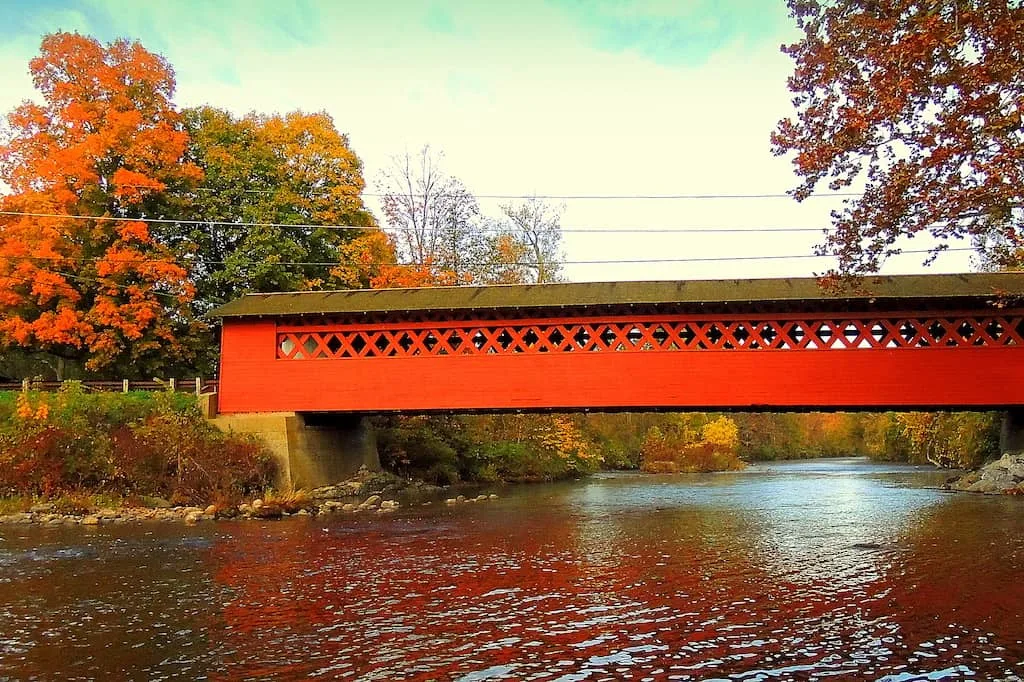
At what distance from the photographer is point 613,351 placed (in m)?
21.0

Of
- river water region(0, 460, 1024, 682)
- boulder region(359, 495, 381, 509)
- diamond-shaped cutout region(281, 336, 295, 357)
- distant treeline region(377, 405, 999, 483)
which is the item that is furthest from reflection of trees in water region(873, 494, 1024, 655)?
distant treeline region(377, 405, 999, 483)

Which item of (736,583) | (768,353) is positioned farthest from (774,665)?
(768,353)

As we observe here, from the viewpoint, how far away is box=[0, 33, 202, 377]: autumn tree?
957 inches

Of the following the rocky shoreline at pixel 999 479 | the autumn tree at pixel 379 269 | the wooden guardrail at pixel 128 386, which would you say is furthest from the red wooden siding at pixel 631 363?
the autumn tree at pixel 379 269

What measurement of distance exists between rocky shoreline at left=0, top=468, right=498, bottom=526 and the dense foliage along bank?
59 cm

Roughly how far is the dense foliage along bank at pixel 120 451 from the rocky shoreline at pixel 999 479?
17.6 metres

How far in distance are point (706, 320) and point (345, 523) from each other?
9.61 m

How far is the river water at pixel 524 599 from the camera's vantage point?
6.72 m

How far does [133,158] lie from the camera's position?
25.5 m

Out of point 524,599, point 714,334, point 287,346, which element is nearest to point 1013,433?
point 714,334

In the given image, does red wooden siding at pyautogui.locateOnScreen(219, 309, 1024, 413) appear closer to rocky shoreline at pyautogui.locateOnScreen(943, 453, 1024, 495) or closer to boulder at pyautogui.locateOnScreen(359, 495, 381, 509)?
boulder at pyautogui.locateOnScreen(359, 495, 381, 509)

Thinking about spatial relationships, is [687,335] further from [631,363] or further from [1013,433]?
[1013,433]

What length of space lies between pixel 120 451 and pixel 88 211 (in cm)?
930

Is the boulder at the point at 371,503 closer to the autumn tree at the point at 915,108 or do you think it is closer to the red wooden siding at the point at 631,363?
the red wooden siding at the point at 631,363
